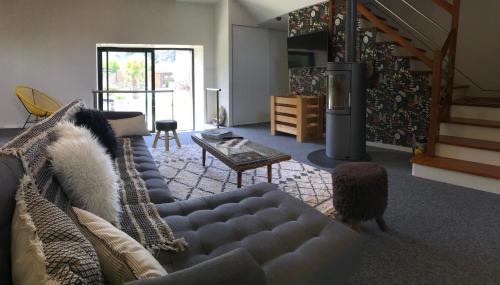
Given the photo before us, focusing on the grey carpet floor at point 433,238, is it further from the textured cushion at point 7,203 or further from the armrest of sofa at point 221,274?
the textured cushion at point 7,203

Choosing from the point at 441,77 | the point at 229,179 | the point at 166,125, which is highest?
the point at 441,77

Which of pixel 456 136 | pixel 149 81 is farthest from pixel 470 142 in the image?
pixel 149 81

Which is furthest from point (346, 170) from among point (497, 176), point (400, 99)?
point (400, 99)

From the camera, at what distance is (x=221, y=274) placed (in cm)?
102

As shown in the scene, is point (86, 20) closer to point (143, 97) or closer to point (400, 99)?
point (143, 97)

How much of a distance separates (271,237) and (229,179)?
2.27 meters

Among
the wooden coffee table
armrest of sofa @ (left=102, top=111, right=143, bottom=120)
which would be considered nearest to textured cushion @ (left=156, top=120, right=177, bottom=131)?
armrest of sofa @ (left=102, top=111, right=143, bottom=120)

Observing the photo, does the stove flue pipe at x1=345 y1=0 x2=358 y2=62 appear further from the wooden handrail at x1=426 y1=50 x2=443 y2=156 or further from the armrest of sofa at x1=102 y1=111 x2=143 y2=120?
the armrest of sofa at x1=102 y1=111 x2=143 y2=120

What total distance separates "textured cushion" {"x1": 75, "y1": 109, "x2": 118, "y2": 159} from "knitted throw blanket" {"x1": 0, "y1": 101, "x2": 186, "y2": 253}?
61 cm

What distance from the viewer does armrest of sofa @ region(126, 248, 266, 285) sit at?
96 cm

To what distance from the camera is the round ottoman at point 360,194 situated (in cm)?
250

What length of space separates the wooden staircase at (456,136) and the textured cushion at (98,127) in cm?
311

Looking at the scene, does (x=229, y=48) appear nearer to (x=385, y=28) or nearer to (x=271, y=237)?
(x=385, y=28)

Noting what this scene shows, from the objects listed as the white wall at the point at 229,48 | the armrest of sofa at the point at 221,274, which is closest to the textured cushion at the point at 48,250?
the armrest of sofa at the point at 221,274
